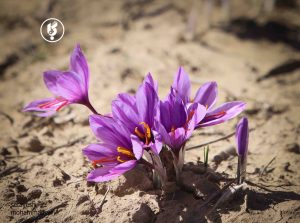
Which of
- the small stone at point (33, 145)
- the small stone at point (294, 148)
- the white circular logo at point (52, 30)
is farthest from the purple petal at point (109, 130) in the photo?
the white circular logo at point (52, 30)

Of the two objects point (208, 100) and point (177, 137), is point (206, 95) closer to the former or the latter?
point (208, 100)

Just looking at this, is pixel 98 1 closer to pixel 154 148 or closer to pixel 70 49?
pixel 70 49

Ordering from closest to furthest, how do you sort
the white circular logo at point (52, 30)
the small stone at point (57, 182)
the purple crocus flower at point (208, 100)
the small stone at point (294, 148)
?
the purple crocus flower at point (208, 100)
the small stone at point (57, 182)
the small stone at point (294, 148)
the white circular logo at point (52, 30)

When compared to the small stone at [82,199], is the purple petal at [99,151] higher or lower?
higher

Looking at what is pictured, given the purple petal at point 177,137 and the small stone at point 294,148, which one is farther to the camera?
the small stone at point 294,148

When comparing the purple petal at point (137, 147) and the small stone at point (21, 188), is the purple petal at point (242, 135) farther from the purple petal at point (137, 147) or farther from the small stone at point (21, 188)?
the small stone at point (21, 188)

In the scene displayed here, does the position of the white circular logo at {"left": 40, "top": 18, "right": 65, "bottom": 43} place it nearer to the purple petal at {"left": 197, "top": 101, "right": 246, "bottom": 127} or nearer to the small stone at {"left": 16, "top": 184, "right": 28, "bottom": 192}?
the small stone at {"left": 16, "top": 184, "right": 28, "bottom": 192}

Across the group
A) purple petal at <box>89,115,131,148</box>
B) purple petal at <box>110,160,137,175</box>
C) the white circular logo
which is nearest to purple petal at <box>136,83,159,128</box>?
purple petal at <box>89,115,131,148</box>

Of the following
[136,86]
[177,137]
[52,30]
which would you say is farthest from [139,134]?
[52,30]

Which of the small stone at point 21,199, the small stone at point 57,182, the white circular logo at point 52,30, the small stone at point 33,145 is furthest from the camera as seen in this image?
the white circular logo at point 52,30
